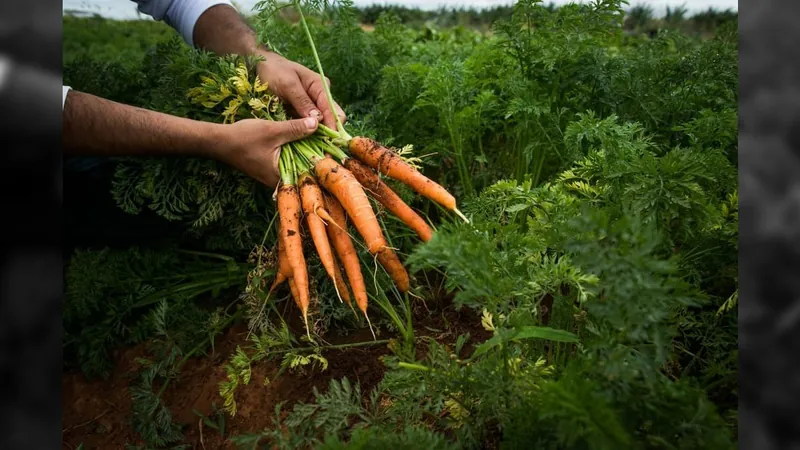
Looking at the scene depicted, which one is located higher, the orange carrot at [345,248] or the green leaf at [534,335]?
the green leaf at [534,335]

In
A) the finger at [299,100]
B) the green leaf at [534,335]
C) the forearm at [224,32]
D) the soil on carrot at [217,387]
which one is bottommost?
the soil on carrot at [217,387]

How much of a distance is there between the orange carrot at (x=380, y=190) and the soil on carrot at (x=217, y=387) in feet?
1.14

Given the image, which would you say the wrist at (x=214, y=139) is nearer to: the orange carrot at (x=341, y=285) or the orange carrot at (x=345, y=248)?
the orange carrot at (x=345, y=248)

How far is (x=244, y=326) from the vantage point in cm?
222

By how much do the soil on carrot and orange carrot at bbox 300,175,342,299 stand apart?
275mm

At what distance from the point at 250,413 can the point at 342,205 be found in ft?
2.34

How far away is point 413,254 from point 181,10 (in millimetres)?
1886

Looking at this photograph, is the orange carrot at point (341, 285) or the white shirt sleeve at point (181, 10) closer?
the orange carrot at point (341, 285)

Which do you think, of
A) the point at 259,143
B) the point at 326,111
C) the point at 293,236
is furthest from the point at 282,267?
the point at 326,111

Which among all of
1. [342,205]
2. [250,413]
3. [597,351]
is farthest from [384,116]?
[597,351]

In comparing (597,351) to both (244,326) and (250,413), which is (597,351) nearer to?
(250,413)

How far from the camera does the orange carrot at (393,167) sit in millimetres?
1993
